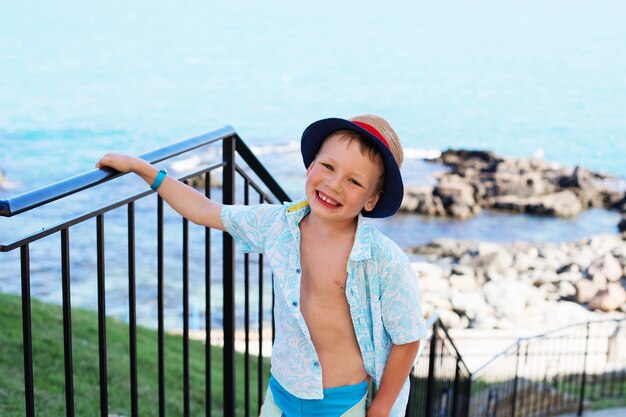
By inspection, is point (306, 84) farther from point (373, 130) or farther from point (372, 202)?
point (373, 130)

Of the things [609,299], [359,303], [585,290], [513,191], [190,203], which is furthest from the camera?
[513,191]

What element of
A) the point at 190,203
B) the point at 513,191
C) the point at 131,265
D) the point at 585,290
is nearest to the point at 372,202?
the point at 190,203

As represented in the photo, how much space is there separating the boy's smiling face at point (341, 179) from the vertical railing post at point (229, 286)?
759 millimetres

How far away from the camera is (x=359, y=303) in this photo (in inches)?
87.6

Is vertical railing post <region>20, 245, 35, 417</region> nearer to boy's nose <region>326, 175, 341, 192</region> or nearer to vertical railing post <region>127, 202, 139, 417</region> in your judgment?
vertical railing post <region>127, 202, 139, 417</region>

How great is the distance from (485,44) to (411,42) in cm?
746

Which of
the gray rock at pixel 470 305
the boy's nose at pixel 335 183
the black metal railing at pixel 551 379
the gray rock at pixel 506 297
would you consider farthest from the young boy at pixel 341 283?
the gray rock at pixel 506 297

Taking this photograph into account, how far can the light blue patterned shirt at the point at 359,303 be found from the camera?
2.20 meters

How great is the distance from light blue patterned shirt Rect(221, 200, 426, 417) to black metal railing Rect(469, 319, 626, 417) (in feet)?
15.3

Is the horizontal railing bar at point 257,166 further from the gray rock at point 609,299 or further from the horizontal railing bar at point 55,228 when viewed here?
the gray rock at point 609,299

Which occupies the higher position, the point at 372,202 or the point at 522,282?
the point at 372,202

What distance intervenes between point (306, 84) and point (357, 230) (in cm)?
6223

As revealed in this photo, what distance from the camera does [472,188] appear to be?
31.0m

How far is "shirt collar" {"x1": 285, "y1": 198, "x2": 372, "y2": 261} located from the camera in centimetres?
218
